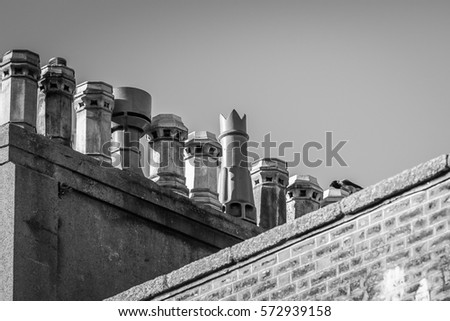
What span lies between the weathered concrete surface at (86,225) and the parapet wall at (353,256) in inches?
A: 135

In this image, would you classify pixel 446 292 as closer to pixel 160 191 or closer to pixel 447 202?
pixel 447 202

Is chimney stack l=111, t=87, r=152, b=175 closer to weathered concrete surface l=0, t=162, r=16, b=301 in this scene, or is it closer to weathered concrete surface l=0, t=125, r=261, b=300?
weathered concrete surface l=0, t=125, r=261, b=300

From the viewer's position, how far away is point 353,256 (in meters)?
18.8

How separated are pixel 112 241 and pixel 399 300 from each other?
286 inches

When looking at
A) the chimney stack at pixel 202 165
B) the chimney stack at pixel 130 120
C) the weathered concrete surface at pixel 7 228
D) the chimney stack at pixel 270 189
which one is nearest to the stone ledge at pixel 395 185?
the weathered concrete surface at pixel 7 228

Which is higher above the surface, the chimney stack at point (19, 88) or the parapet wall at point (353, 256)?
the chimney stack at point (19, 88)

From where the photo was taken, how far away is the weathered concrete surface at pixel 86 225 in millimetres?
23562

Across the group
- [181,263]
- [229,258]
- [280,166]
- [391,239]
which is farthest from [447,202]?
[280,166]

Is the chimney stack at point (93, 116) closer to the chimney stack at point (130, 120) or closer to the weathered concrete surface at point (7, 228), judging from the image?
the chimney stack at point (130, 120)

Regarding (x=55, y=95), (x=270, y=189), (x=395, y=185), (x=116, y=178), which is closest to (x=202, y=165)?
(x=270, y=189)

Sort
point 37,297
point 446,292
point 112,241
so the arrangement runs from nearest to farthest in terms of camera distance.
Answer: point 446,292
point 37,297
point 112,241

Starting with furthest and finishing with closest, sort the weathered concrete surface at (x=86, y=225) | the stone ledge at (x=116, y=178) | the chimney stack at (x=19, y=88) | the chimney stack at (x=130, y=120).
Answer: the chimney stack at (x=130, y=120)
the chimney stack at (x=19, y=88)
the stone ledge at (x=116, y=178)
the weathered concrete surface at (x=86, y=225)

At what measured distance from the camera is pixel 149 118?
26500mm
